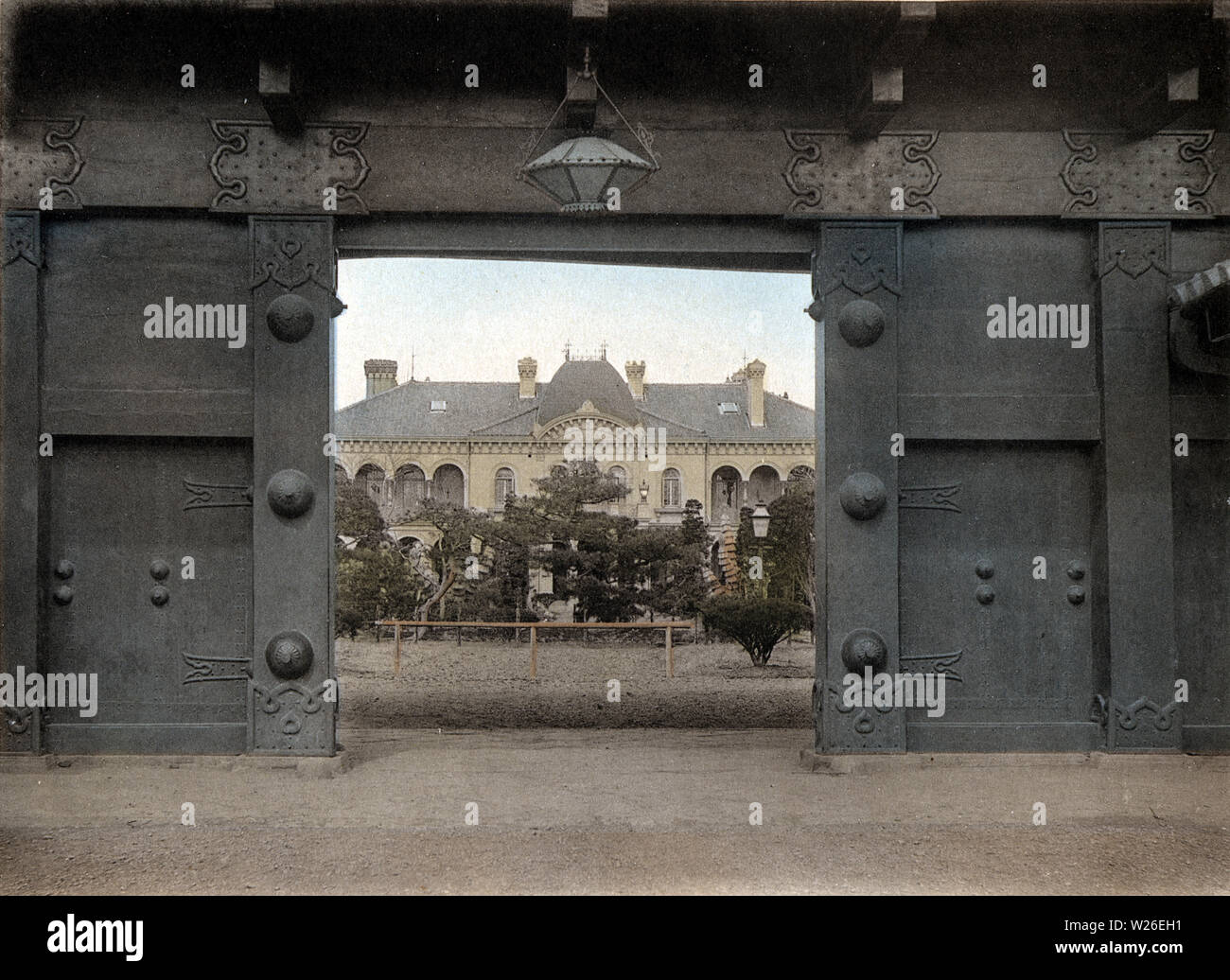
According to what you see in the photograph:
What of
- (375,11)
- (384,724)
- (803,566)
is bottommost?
(384,724)

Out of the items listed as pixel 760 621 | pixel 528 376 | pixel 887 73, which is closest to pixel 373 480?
pixel 528 376

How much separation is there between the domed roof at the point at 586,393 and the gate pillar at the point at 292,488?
40.7 ft

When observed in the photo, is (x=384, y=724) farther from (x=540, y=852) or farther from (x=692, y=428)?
(x=692, y=428)

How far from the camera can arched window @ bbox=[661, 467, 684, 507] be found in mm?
18750

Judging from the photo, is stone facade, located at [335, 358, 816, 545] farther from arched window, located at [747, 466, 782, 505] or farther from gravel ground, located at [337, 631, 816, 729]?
gravel ground, located at [337, 631, 816, 729]

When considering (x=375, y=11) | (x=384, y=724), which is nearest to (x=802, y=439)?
(x=384, y=724)

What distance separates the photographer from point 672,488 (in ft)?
62.3

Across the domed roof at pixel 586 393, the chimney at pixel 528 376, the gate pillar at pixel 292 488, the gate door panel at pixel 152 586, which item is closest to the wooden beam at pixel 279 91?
the gate pillar at pixel 292 488

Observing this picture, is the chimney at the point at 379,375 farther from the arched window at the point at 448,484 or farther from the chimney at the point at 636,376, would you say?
the chimney at the point at 636,376

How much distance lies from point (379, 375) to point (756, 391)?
319 inches

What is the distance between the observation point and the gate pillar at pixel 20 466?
6578mm

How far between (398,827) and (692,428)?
14.8 meters

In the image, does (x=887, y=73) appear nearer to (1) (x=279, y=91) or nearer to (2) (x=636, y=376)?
(1) (x=279, y=91)
